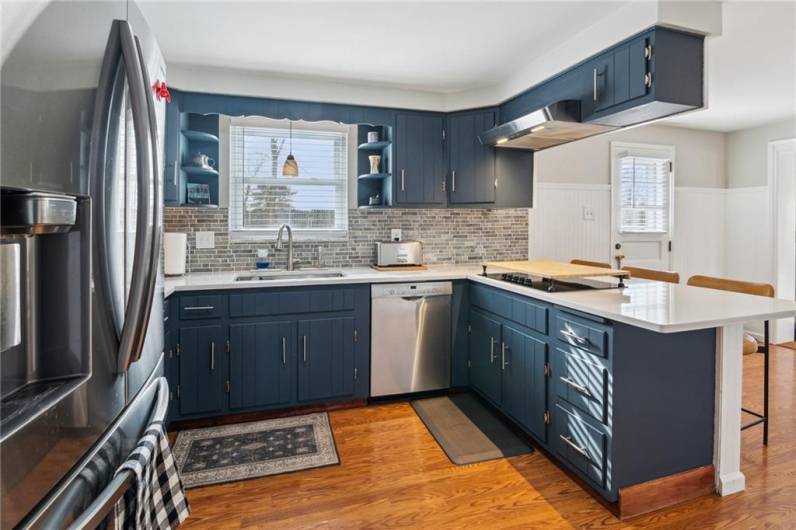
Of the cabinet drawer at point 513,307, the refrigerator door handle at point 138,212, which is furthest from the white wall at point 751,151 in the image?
the refrigerator door handle at point 138,212

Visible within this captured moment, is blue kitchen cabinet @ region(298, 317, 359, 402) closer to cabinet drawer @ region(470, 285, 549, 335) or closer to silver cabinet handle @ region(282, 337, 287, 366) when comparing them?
silver cabinet handle @ region(282, 337, 287, 366)

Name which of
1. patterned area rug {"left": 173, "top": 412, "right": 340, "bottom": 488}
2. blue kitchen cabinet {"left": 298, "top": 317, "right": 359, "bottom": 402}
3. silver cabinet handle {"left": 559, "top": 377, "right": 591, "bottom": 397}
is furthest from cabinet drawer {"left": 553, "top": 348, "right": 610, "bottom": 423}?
blue kitchen cabinet {"left": 298, "top": 317, "right": 359, "bottom": 402}

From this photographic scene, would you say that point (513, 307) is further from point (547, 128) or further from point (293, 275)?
point (293, 275)

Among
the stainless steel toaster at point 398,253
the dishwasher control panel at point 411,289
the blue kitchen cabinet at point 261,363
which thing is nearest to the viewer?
the blue kitchen cabinet at point 261,363

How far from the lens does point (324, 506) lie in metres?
1.98

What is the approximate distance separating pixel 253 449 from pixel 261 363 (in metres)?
0.54

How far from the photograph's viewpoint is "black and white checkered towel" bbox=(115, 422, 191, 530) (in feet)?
3.03

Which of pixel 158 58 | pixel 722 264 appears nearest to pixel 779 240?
pixel 722 264

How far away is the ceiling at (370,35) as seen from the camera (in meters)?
2.33

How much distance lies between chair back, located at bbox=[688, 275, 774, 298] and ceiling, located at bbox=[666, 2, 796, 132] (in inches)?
49.1

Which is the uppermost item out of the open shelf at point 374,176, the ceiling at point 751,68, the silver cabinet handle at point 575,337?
the ceiling at point 751,68

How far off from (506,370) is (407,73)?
7.23 feet

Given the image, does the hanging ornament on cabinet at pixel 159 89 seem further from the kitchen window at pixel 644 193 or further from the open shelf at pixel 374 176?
the kitchen window at pixel 644 193

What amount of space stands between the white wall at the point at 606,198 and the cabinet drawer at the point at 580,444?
2.16m
